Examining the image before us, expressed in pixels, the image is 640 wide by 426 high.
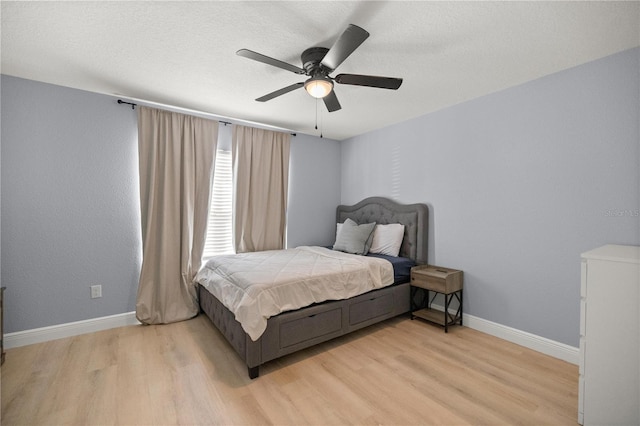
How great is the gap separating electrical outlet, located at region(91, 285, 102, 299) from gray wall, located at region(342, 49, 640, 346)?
377 centimetres

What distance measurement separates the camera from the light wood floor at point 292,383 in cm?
170

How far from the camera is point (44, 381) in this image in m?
2.01

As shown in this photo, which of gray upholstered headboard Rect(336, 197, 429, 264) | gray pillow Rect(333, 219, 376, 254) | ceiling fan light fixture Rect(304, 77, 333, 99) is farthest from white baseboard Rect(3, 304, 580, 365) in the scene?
ceiling fan light fixture Rect(304, 77, 333, 99)

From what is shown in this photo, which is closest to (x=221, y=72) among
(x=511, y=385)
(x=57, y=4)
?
(x=57, y=4)

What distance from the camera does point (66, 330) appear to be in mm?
2699

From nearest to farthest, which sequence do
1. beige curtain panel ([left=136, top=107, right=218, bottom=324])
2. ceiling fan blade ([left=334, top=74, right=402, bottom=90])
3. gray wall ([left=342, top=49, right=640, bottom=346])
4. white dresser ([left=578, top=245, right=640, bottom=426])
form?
white dresser ([left=578, top=245, right=640, bottom=426]) < ceiling fan blade ([left=334, top=74, right=402, bottom=90]) < gray wall ([left=342, top=49, right=640, bottom=346]) < beige curtain panel ([left=136, top=107, right=218, bottom=324])

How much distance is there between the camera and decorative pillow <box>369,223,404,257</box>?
11.5 ft

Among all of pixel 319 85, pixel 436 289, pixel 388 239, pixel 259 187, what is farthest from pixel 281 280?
pixel 259 187

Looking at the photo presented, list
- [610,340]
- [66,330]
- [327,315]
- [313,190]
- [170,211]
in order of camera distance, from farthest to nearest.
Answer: [313,190] < [170,211] < [66,330] < [327,315] < [610,340]

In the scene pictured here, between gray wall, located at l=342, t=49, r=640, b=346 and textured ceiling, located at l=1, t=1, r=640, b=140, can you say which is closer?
textured ceiling, located at l=1, t=1, r=640, b=140

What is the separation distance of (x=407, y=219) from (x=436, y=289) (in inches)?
38.8

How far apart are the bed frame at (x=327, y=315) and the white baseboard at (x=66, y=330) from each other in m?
0.80

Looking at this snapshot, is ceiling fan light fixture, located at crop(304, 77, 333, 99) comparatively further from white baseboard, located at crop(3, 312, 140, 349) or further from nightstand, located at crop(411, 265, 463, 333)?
white baseboard, located at crop(3, 312, 140, 349)

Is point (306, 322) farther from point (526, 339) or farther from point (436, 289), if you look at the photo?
point (526, 339)
